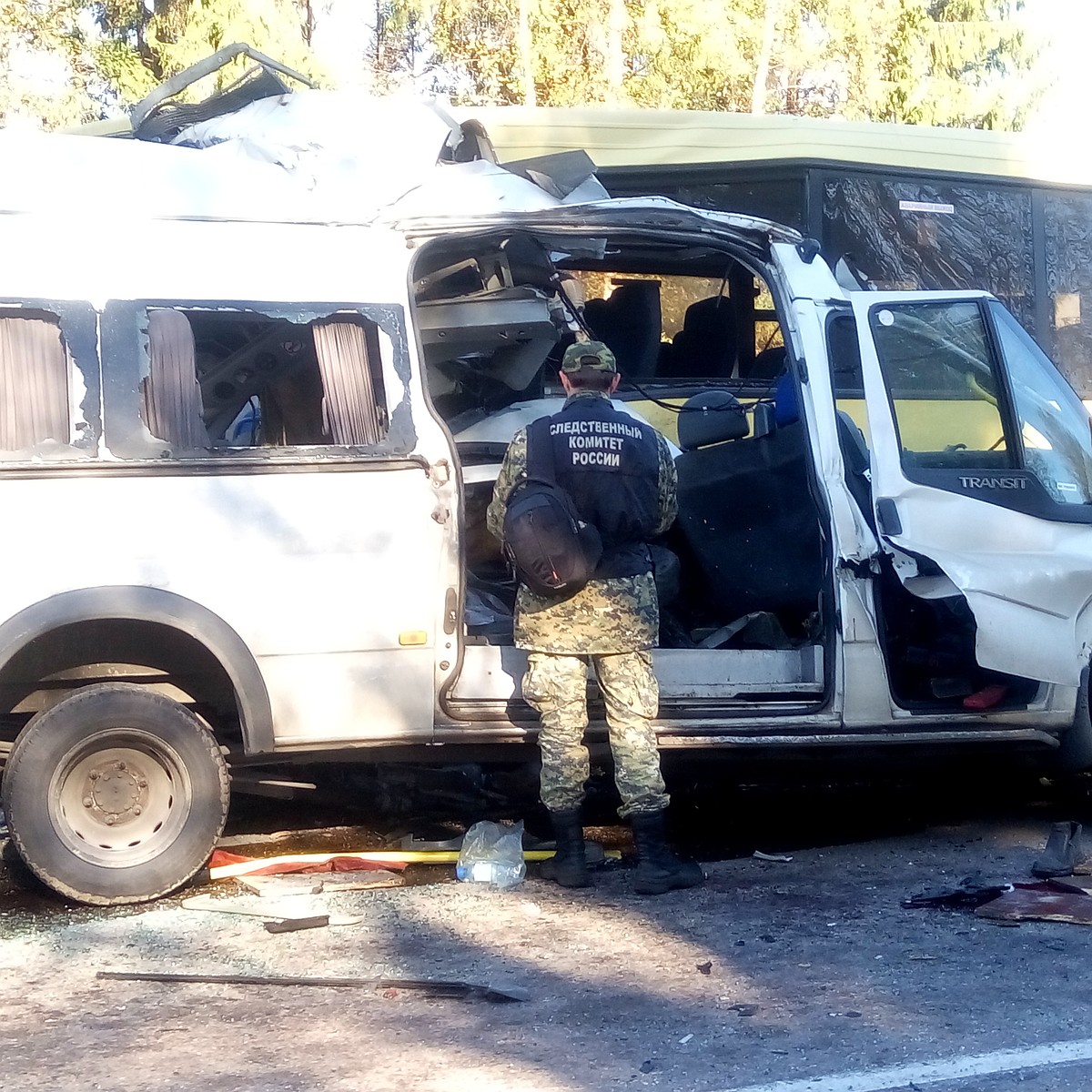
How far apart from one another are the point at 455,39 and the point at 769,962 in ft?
68.1

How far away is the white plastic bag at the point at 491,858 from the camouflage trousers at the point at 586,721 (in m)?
0.30

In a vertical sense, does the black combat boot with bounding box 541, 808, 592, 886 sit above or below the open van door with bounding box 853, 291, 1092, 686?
below

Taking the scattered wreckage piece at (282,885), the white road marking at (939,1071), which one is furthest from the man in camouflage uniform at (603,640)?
the white road marking at (939,1071)

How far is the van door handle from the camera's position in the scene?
5.27 m

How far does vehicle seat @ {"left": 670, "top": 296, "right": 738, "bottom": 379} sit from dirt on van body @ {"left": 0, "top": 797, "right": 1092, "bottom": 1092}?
10.8 ft

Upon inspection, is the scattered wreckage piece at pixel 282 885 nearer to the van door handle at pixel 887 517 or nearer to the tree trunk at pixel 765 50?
the van door handle at pixel 887 517

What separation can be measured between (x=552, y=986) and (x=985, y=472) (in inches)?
99.9

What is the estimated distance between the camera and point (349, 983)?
13.8 ft

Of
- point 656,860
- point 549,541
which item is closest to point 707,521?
point 549,541

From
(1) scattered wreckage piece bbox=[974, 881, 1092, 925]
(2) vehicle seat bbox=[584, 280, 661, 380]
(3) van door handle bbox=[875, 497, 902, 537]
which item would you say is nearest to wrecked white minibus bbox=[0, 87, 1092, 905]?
(3) van door handle bbox=[875, 497, 902, 537]

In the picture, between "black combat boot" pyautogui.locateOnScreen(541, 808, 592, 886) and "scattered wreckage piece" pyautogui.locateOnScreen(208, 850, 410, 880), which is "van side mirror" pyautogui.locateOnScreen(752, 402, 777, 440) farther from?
"scattered wreckage piece" pyautogui.locateOnScreen(208, 850, 410, 880)

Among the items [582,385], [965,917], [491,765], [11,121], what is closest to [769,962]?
[965,917]

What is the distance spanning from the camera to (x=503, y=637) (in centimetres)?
569

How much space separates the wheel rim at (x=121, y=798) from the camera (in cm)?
495
